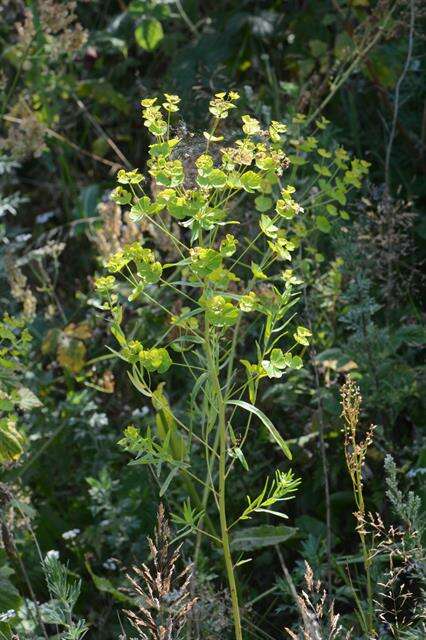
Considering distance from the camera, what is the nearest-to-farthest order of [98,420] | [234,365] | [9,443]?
[9,443] → [98,420] → [234,365]

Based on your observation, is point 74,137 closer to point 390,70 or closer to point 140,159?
point 140,159

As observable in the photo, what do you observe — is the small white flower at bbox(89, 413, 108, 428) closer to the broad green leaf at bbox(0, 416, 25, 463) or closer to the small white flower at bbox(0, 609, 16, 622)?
the broad green leaf at bbox(0, 416, 25, 463)

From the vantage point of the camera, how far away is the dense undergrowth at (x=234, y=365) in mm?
1827

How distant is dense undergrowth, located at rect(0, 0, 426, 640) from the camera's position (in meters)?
1.83

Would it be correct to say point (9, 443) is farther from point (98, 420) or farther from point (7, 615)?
point (98, 420)

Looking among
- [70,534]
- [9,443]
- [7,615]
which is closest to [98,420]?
[70,534]

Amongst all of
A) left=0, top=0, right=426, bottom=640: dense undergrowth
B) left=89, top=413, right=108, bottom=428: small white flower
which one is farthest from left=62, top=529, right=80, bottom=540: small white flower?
left=89, top=413, right=108, bottom=428: small white flower

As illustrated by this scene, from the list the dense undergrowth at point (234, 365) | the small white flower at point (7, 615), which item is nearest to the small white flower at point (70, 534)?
the dense undergrowth at point (234, 365)

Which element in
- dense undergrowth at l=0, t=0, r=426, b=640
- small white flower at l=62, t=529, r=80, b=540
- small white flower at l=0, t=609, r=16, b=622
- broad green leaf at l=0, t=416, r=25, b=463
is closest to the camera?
dense undergrowth at l=0, t=0, r=426, b=640

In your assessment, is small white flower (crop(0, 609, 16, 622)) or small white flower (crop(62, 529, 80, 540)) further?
small white flower (crop(62, 529, 80, 540))

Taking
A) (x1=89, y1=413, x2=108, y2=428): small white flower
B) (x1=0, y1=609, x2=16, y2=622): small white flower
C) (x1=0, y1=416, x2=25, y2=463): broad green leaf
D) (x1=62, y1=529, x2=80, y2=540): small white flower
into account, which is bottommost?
(x1=62, y1=529, x2=80, y2=540): small white flower

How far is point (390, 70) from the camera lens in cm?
344

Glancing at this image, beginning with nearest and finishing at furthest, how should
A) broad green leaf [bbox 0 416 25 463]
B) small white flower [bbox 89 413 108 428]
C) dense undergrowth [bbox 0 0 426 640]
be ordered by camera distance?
dense undergrowth [bbox 0 0 426 640] < broad green leaf [bbox 0 416 25 463] < small white flower [bbox 89 413 108 428]

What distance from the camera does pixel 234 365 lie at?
3062mm
